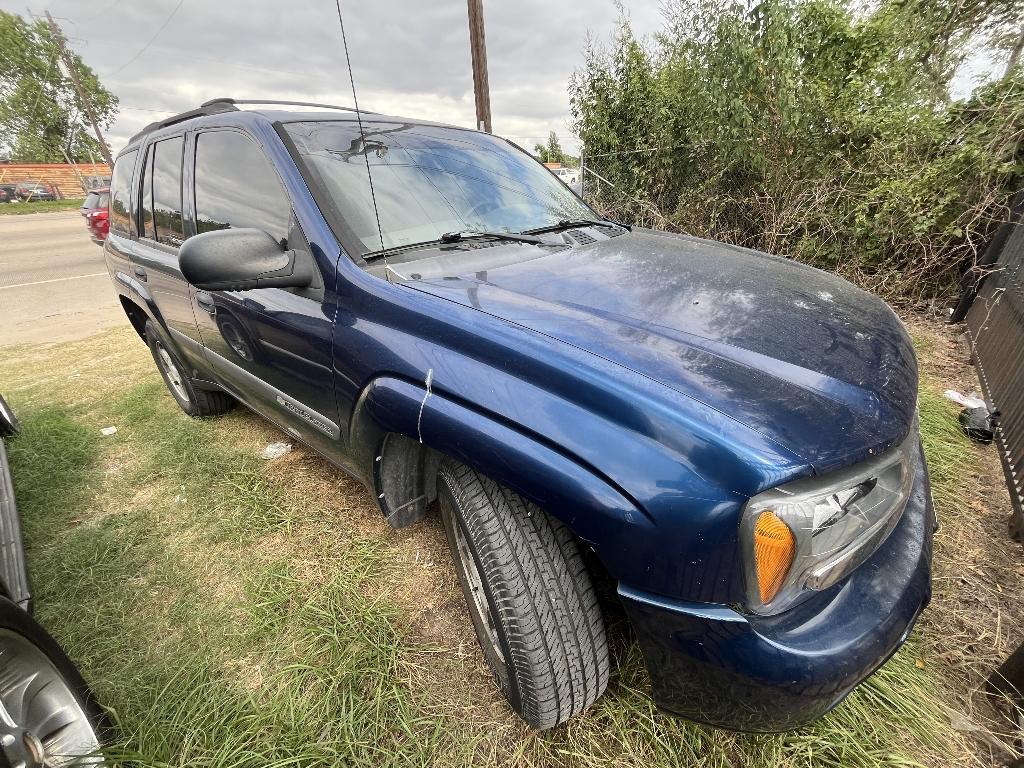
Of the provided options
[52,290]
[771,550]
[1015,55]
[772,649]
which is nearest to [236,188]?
[771,550]

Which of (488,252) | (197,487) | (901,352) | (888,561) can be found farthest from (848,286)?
(197,487)

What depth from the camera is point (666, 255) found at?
1.92 metres

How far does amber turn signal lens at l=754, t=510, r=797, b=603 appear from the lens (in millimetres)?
973

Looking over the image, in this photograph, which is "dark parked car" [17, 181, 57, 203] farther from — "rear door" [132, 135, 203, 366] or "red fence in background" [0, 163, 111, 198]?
"rear door" [132, 135, 203, 366]

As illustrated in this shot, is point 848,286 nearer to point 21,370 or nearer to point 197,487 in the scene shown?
point 197,487

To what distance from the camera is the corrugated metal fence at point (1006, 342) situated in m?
2.48

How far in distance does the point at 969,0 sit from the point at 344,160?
6653mm

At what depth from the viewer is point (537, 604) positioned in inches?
51.3

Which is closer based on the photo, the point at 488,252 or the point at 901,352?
the point at 901,352

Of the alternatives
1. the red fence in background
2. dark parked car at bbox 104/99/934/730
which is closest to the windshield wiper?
dark parked car at bbox 104/99/934/730

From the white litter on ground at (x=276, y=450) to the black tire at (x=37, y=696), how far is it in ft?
5.38

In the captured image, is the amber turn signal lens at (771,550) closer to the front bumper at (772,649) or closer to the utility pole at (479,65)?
the front bumper at (772,649)

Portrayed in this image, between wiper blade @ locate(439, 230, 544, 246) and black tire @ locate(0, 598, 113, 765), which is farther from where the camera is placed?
wiper blade @ locate(439, 230, 544, 246)

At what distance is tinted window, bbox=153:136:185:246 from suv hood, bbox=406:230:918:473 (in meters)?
1.87
